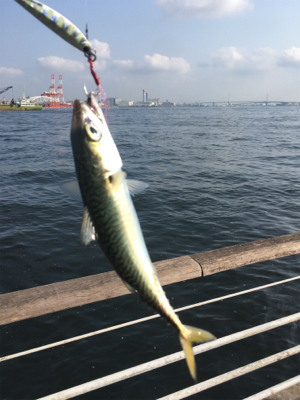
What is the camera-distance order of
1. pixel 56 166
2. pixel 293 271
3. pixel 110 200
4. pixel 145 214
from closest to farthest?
1. pixel 110 200
2. pixel 293 271
3. pixel 145 214
4. pixel 56 166

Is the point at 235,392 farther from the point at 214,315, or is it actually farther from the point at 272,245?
the point at 272,245

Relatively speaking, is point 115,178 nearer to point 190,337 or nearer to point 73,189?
point 73,189

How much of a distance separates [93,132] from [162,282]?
2297 mm

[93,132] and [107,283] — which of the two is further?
[107,283]

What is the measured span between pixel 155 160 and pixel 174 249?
1508 centimetres

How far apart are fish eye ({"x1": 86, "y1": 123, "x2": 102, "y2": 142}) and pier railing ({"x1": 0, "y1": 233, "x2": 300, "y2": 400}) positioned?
2052 millimetres

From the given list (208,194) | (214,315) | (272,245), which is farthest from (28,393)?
(208,194)

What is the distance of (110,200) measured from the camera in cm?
119

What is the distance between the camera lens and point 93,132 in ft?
3.87

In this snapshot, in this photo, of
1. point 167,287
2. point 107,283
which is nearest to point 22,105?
point 167,287

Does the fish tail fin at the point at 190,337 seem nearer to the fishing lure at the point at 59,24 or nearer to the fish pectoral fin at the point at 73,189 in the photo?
the fish pectoral fin at the point at 73,189

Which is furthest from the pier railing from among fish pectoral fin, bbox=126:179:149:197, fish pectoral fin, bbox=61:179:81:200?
fish pectoral fin, bbox=126:179:149:197

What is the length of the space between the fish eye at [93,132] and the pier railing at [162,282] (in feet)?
6.73

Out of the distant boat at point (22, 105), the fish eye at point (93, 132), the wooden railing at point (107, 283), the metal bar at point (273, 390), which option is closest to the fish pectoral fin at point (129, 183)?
the fish eye at point (93, 132)
